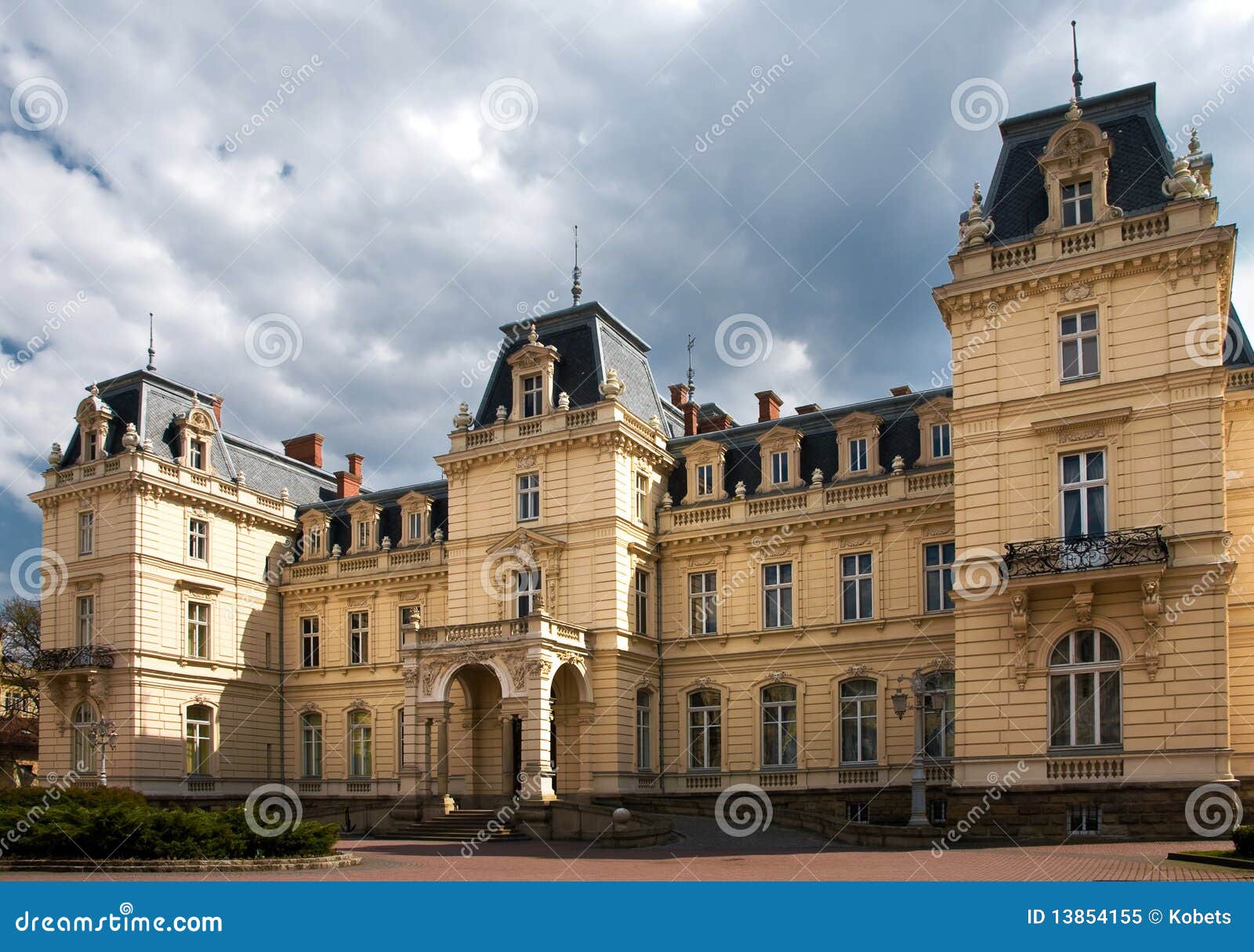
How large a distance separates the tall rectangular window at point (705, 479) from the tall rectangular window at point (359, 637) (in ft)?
46.8

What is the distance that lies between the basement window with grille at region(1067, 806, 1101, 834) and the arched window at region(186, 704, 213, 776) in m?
30.5

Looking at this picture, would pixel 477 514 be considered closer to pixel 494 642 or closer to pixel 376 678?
pixel 494 642

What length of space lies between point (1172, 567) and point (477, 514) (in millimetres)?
22062

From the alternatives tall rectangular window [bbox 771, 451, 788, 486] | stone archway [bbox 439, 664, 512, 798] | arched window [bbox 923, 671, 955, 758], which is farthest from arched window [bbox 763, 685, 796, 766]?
stone archway [bbox 439, 664, 512, 798]

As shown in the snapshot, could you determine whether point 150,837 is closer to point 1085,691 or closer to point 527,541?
point 527,541

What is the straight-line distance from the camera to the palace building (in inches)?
1090

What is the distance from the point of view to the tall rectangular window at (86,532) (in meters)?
44.9

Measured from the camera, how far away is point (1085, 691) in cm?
2780

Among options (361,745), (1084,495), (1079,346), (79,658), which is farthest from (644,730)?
(79,658)

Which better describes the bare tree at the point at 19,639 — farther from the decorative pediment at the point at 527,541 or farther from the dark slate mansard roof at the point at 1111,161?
the dark slate mansard roof at the point at 1111,161

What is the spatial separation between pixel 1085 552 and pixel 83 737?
3415cm

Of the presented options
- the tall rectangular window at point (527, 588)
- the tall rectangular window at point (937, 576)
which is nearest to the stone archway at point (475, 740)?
the tall rectangular window at point (527, 588)

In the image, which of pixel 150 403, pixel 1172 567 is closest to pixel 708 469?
pixel 1172 567

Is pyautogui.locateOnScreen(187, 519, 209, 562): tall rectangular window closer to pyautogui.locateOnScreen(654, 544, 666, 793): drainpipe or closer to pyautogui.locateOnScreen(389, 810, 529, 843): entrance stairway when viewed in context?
pyautogui.locateOnScreen(389, 810, 529, 843): entrance stairway
